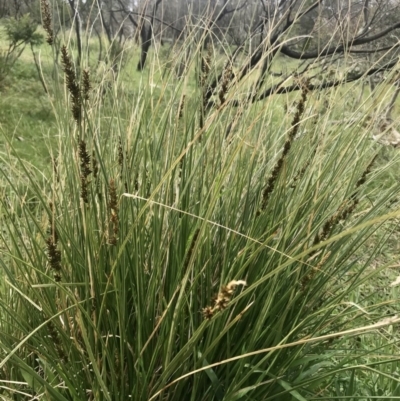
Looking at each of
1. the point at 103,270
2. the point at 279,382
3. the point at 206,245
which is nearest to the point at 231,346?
the point at 279,382

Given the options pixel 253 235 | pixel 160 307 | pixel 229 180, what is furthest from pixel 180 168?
pixel 160 307

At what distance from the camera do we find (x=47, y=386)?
913 mm

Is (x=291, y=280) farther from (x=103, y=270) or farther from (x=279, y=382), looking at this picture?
(x=103, y=270)

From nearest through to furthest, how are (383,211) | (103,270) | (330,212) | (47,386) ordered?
(47,386) → (103,270) → (330,212) → (383,211)

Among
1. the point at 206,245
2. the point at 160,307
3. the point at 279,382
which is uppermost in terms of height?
the point at 206,245

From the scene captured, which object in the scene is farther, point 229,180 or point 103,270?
point 229,180

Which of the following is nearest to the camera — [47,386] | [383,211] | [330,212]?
[47,386]

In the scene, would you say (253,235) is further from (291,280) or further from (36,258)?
(36,258)

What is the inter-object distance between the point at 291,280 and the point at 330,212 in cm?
19

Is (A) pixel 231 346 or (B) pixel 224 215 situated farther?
(B) pixel 224 215

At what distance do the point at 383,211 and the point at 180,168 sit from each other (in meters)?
0.57

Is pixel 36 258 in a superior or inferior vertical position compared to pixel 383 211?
inferior

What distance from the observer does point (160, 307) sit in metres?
1.05

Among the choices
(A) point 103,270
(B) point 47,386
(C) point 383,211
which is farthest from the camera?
(C) point 383,211
